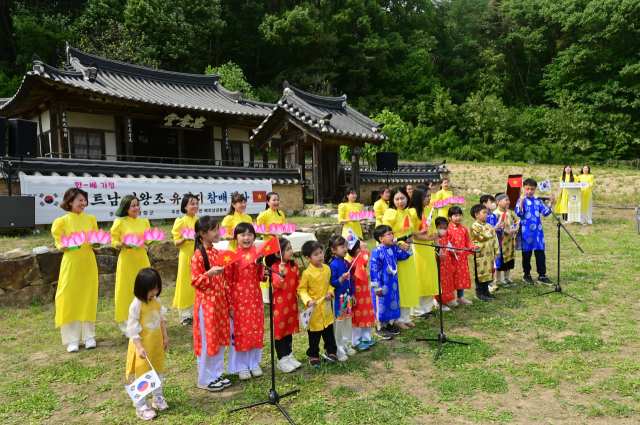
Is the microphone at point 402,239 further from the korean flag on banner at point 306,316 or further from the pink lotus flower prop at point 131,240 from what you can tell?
the pink lotus flower prop at point 131,240

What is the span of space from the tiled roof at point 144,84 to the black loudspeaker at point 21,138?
440cm

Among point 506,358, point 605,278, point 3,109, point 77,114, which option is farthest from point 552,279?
point 3,109

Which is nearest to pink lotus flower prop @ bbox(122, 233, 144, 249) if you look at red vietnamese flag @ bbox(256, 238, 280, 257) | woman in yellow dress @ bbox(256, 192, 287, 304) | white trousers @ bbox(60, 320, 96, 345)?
white trousers @ bbox(60, 320, 96, 345)

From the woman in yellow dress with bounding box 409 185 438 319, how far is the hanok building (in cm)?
718

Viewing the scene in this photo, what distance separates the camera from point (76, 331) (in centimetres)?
491

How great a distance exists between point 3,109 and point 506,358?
16.5 meters

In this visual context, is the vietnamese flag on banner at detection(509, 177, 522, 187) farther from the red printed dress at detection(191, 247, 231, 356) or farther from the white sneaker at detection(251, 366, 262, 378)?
the red printed dress at detection(191, 247, 231, 356)

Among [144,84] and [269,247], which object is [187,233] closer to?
[269,247]

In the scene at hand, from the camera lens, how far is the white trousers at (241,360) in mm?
3953

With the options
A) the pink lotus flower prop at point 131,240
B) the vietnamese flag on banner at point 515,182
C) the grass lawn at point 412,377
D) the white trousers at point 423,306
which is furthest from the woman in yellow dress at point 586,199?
the pink lotus flower prop at point 131,240

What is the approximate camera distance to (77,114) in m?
14.2

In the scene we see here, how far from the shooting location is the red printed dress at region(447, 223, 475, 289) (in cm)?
606

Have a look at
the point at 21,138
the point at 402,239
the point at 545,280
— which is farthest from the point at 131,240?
the point at 545,280

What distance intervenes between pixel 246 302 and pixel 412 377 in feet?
5.96
